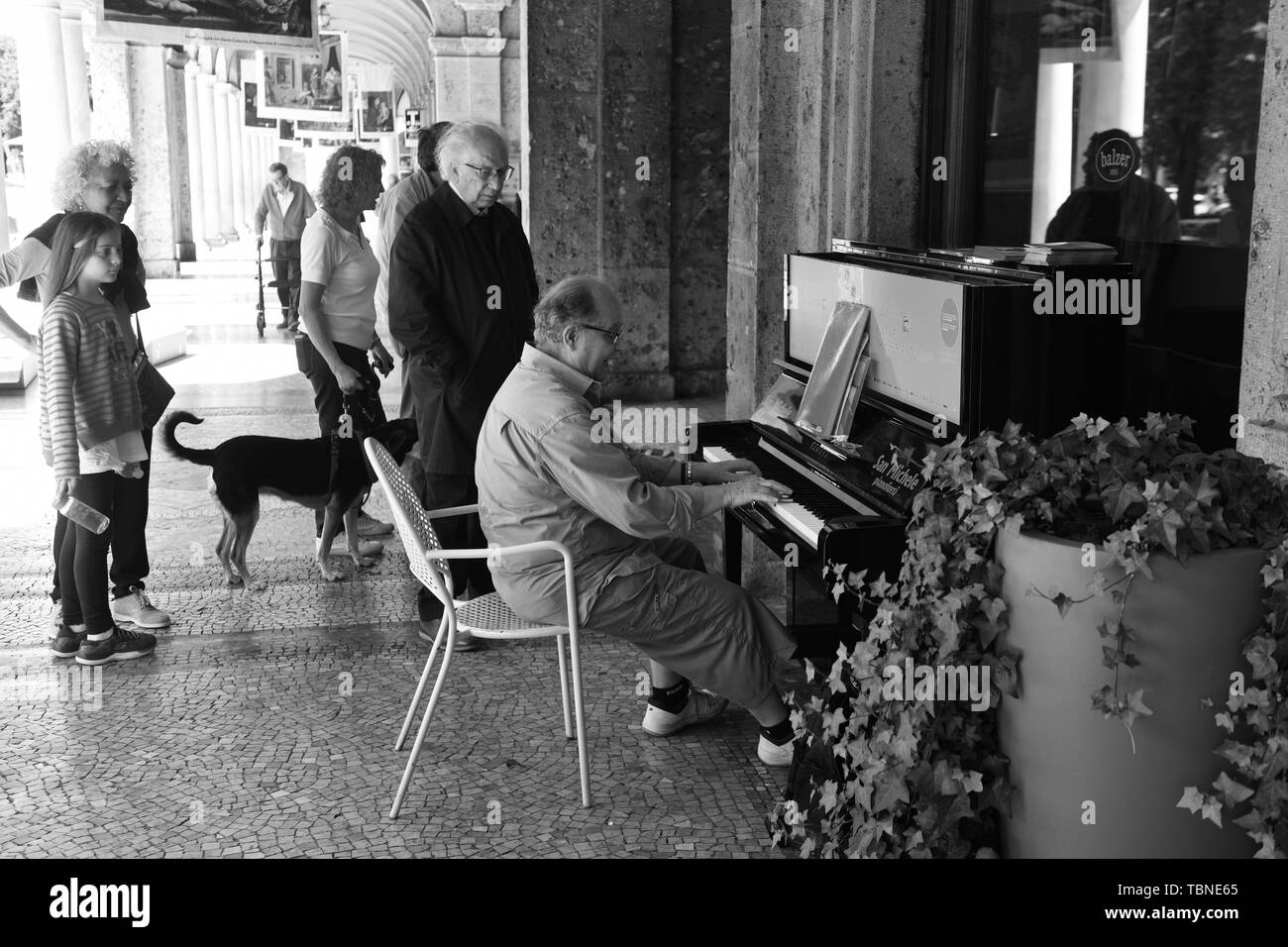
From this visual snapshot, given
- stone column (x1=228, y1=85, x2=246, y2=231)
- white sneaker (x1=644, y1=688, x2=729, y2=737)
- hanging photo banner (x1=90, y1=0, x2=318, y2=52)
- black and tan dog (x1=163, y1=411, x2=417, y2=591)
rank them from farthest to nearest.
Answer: stone column (x1=228, y1=85, x2=246, y2=231) < hanging photo banner (x1=90, y1=0, x2=318, y2=52) < black and tan dog (x1=163, y1=411, x2=417, y2=591) < white sneaker (x1=644, y1=688, x2=729, y2=737)

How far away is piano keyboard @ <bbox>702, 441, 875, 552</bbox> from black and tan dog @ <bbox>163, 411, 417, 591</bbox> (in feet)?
6.62

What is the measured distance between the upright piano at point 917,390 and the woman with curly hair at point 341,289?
2.37 meters

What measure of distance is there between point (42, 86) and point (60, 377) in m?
9.52

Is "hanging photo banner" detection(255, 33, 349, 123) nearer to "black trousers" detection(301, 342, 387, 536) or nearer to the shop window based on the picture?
"black trousers" detection(301, 342, 387, 536)

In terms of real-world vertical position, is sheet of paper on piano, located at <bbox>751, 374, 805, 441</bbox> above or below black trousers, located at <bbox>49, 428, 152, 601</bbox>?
above

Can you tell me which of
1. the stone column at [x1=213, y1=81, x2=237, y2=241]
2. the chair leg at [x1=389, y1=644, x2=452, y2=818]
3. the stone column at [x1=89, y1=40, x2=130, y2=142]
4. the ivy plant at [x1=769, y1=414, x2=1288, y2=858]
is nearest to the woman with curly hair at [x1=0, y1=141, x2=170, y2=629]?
the chair leg at [x1=389, y1=644, x2=452, y2=818]

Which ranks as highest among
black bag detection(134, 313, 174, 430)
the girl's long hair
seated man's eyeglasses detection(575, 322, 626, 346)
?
the girl's long hair

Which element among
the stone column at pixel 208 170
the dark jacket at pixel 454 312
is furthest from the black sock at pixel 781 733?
the stone column at pixel 208 170

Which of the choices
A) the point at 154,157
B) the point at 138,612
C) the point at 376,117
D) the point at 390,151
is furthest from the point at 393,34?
the point at 138,612

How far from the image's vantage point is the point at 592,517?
11.4 feet

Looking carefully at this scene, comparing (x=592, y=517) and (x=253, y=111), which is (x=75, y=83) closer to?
(x=253, y=111)

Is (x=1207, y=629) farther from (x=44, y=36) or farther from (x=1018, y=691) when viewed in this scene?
(x=44, y=36)

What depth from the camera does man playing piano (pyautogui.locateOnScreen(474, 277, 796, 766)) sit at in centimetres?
332

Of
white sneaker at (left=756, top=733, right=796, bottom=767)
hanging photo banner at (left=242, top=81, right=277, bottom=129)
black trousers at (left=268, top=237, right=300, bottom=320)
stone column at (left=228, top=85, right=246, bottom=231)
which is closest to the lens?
white sneaker at (left=756, top=733, right=796, bottom=767)
